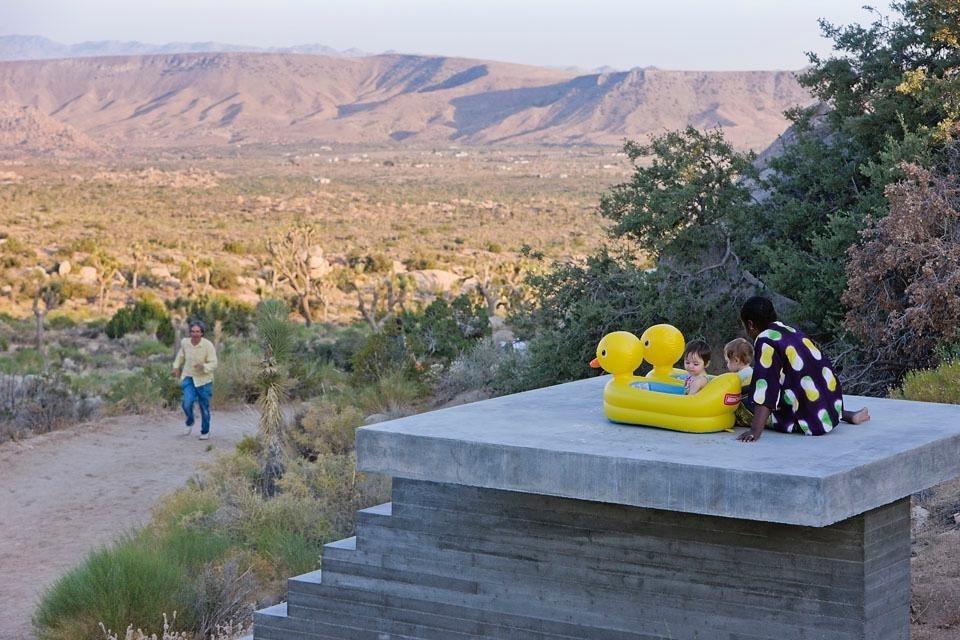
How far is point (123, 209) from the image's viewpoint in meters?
63.7

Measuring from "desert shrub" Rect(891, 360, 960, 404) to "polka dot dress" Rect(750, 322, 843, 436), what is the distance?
4.68m

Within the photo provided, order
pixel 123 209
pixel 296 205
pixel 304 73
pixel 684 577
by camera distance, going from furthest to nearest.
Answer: pixel 304 73, pixel 296 205, pixel 123 209, pixel 684 577

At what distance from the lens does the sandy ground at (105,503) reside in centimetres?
812

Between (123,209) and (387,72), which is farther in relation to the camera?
(387,72)

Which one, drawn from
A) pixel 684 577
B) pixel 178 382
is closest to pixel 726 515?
pixel 684 577

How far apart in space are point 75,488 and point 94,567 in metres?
5.40

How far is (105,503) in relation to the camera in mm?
13070

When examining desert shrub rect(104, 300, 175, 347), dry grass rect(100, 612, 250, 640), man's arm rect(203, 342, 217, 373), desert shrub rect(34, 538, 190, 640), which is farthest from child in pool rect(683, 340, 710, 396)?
desert shrub rect(104, 300, 175, 347)

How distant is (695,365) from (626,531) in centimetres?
96

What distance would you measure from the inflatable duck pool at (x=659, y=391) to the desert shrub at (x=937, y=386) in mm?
4565

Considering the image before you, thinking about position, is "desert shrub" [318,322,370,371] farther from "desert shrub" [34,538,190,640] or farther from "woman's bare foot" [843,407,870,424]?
"woman's bare foot" [843,407,870,424]

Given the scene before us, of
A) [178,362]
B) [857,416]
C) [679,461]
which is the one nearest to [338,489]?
[178,362]

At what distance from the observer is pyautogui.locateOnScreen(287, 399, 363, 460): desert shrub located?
1430 cm

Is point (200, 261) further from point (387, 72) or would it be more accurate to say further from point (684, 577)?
point (387, 72)
